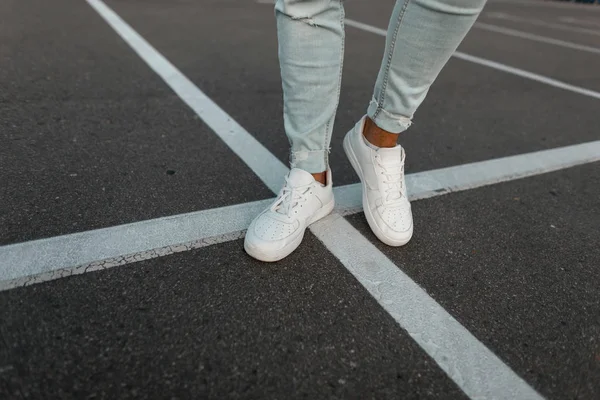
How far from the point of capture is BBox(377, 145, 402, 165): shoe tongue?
1613mm

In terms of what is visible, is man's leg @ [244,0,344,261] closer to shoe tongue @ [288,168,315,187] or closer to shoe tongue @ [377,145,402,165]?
shoe tongue @ [288,168,315,187]

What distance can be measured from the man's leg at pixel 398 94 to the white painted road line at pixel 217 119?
1.50 ft

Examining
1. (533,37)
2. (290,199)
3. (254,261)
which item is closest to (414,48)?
(290,199)

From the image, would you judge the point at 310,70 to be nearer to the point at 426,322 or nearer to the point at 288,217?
the point at 288,217

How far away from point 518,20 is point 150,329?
8738 mm

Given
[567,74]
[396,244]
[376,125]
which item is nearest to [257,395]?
[396,244]

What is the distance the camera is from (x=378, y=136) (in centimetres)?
161

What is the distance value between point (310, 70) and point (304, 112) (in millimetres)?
141

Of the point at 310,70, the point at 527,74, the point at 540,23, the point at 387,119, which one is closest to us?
the point at 310,70

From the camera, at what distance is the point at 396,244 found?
63.2 inches

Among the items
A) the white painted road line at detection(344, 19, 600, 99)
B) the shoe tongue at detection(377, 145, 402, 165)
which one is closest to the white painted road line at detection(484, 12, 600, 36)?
the white painted road line at detection(344, 19, 600, 99)

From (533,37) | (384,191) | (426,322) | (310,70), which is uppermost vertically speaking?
(310,70)

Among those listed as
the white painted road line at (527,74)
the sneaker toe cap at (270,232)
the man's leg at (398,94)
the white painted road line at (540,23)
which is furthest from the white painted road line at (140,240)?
the white painted road line at (540,23)

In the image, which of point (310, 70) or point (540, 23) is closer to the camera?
point (310, 70)
